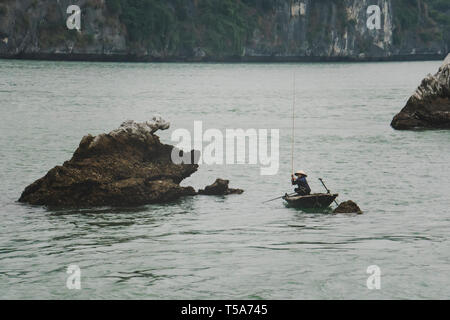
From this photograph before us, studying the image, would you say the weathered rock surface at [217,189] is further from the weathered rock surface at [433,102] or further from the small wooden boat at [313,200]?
the weathered rock surface at [433,102]

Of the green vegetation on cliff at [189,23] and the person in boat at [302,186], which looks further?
the green vegetation on cliff at [189,23]

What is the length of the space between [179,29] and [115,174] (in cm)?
14475

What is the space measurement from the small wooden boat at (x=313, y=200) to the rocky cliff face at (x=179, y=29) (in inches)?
4612

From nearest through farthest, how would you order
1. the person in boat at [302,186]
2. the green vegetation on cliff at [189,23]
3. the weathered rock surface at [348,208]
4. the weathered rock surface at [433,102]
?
the weathered rock surface at [348,208] → the person in boat at [302,186] → the weathered rock surface at [433,102] → the green vegetation on cliff at [189,23]

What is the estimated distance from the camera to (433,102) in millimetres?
46812

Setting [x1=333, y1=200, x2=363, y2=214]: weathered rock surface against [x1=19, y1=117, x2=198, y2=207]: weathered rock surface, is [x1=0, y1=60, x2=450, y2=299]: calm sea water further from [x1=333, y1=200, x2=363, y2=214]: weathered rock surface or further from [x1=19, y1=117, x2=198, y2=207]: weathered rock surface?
[x1=19, y1=117, x2=198, y2=207]: weathered rock surface

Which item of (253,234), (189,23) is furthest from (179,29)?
(253,234)

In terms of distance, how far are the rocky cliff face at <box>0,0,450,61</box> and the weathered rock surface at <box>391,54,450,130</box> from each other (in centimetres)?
9944

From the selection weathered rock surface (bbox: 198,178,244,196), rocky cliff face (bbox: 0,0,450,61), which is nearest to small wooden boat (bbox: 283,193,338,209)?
weathered rock surface (bbox: 198,178,244,196)

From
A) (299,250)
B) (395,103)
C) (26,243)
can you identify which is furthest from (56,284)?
(395,103)

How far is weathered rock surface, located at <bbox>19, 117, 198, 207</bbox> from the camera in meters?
24.3

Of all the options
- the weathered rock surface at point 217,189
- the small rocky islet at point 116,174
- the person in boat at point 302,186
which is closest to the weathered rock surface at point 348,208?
the person in boat at point 302,186

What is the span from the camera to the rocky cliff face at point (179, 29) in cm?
13888

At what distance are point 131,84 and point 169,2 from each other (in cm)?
7408
